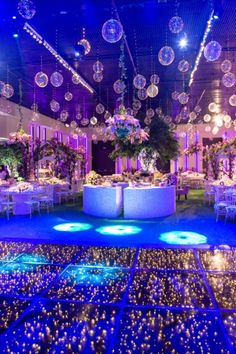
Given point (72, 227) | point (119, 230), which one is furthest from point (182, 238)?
point (72, 227)

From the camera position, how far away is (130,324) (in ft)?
9.86

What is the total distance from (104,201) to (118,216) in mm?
569

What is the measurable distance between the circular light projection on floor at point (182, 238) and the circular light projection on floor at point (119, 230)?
71 centimetres

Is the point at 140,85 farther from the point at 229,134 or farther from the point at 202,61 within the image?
the point at 229,134

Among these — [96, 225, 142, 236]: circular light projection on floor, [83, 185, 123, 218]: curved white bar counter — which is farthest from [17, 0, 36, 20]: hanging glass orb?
[83, 185, 123, 218]: curved white bar counter

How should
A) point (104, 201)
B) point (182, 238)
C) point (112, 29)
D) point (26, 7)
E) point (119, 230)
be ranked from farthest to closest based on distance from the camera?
1. point (104, 201)
2. point (119, 230)
3. point (182, 238)
4. point (112, 29)
5. point (26, 7)

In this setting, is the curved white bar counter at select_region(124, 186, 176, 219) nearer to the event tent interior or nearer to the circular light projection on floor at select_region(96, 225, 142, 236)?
the event tent interior

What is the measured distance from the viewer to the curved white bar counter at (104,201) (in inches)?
359

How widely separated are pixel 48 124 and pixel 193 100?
9.10 meters

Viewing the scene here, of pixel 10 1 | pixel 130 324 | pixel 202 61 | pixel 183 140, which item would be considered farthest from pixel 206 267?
pixel 183 140

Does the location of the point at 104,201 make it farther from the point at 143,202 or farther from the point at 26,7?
the point at 26,7

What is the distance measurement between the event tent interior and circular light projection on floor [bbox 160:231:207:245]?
2 centimetres

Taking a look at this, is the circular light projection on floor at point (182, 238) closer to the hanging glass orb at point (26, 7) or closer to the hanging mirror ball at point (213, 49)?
the hanging mirror ball at point (213, 49)

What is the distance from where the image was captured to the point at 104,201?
30.2 ft
